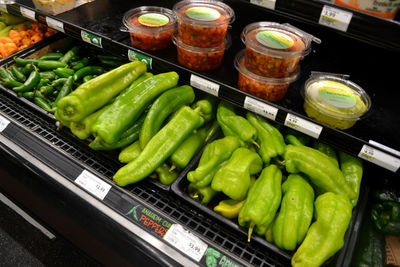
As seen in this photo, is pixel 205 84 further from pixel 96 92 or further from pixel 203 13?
pixel 96 92

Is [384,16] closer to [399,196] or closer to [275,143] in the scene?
[275,143]

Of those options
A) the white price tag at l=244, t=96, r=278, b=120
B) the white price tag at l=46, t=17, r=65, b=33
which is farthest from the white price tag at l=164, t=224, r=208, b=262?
the white price tag at l=46, t=17, r=65, b=33

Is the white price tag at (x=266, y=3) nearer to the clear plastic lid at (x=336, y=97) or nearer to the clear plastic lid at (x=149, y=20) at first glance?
the clear plastic lid at (x=336, y=97)

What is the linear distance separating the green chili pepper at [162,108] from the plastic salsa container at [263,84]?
32 cm

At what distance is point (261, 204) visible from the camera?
1.14 metres

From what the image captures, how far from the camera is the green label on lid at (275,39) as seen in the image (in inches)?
48.0

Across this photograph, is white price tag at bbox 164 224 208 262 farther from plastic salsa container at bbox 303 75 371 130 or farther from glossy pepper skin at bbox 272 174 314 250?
plastic salsa container at bbox 303 75 371 130

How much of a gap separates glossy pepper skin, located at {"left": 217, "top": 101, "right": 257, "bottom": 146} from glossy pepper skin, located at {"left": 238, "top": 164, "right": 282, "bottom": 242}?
0.21m

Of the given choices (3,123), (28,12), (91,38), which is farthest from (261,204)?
(28,12)

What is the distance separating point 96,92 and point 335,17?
1.07m

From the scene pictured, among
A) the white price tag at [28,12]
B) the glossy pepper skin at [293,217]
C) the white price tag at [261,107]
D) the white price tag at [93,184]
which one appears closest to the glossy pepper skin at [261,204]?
the glossy pepper skin at [293,217]

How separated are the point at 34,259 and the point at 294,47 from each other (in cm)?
202

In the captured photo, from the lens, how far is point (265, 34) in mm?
1291

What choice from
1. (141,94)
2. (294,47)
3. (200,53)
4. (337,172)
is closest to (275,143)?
(337,172)
